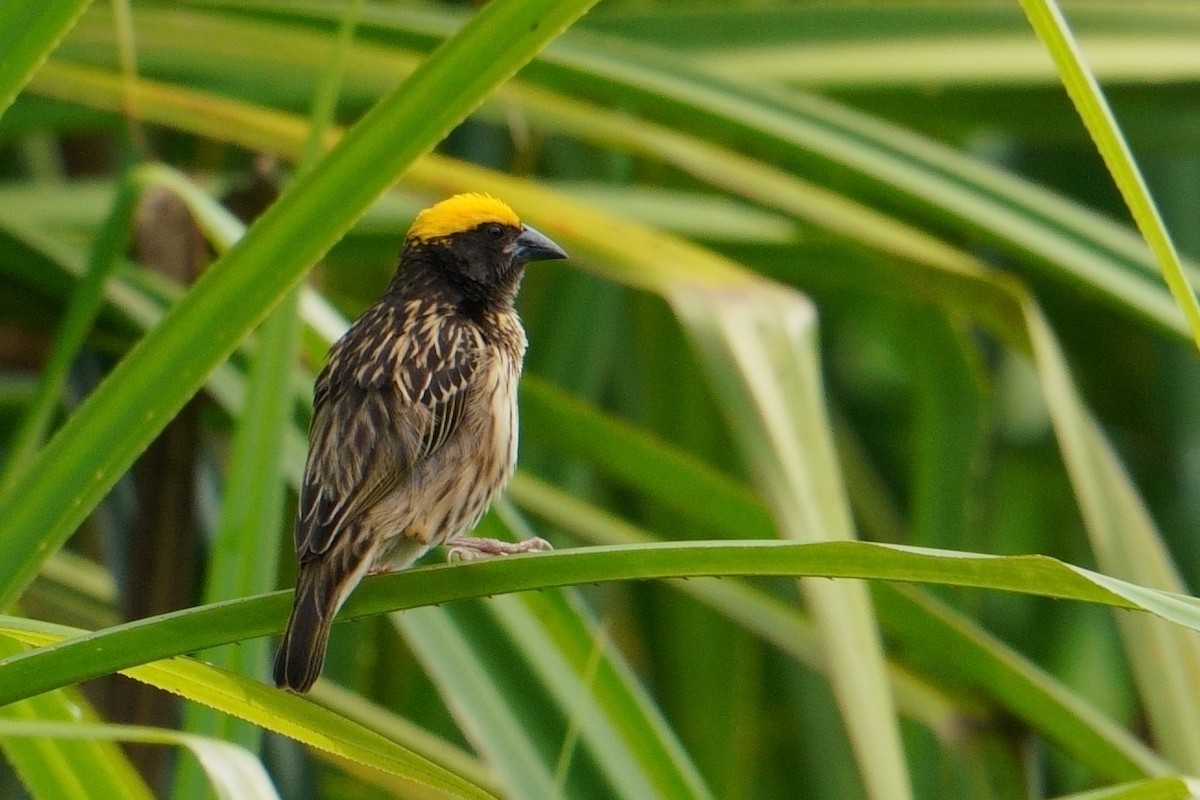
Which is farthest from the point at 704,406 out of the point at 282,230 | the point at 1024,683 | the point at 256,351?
the point at 282,230

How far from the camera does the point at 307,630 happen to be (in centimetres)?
158

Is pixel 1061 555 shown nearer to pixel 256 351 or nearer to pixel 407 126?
pixel 256 351

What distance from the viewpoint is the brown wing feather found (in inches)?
71.4

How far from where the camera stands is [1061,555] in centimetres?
364

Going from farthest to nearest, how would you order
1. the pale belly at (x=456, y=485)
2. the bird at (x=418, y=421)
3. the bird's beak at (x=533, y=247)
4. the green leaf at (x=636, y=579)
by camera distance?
the bird's beak at (x=533, y=247) → the pale belly at (x=456, y=485) → the bird at (x=418, y=421) → the green leaf at (x=636, y=579)

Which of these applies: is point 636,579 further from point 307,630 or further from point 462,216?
point 462,216

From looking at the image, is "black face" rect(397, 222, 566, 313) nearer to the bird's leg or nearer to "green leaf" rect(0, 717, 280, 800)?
the bird's leg

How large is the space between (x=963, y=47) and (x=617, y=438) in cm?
100

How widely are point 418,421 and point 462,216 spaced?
1.55 ft

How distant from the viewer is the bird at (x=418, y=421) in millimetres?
1731

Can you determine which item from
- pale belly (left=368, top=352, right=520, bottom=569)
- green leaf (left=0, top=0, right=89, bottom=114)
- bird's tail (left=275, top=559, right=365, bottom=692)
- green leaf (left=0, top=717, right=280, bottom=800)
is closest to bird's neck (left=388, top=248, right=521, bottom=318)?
pale belly (left=368, top=352, right=520, bottom=569)

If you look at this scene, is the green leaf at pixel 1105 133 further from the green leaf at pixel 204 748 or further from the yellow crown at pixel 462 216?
the yellow crown at pixel 462 216

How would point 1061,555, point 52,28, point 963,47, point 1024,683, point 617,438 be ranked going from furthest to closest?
point 1061,555, point 963,47, point 617,438, point 1024,683, point 52,28

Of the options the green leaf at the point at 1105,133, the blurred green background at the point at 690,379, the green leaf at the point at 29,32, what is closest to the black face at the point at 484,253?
the blurred green background at the point at 690,379
